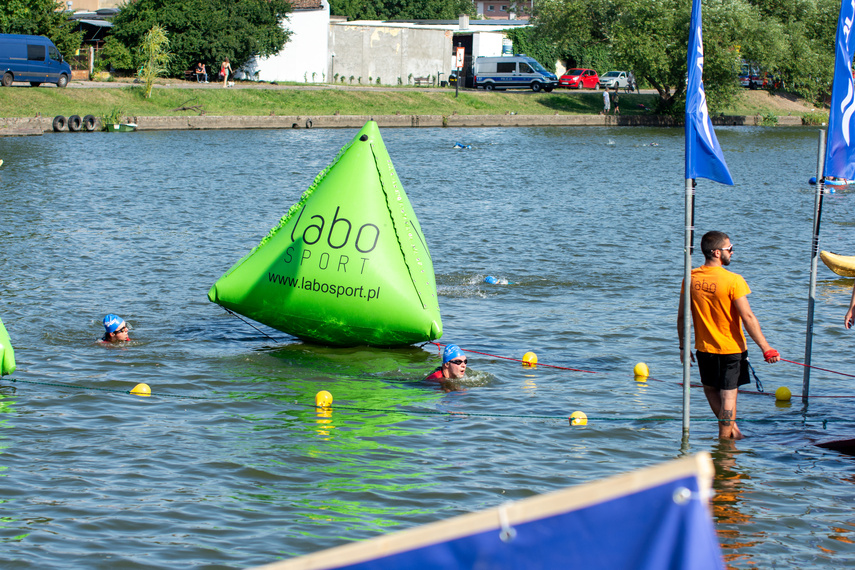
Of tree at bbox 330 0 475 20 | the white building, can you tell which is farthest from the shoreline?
tree at bbox 330 0 475 20

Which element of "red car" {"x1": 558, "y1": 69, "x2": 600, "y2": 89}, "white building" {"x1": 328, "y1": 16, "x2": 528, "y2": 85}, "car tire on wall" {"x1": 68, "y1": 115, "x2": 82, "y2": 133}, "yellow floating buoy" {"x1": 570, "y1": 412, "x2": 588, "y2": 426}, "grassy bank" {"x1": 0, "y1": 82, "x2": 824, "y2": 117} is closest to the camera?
"yellow floating buoy" {"x1": 570, "y1": 412, "x2": 588, "y2": 426}

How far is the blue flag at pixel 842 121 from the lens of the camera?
867 centimetres

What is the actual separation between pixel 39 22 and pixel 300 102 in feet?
46.9

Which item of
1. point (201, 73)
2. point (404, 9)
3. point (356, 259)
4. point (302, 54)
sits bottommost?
point (356, 259)

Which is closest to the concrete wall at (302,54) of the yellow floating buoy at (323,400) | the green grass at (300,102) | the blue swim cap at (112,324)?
the green grass at (300,102)

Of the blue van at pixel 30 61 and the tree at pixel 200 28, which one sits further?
the tree at pixel 200 28

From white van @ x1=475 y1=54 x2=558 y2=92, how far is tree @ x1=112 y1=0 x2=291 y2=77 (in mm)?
14678

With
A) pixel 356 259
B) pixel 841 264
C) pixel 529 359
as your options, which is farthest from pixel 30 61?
pixel 529 359

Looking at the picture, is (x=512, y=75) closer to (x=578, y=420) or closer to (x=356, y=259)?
(x=356, y=259)

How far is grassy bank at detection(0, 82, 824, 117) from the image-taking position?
139 ft

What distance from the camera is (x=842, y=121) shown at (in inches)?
344

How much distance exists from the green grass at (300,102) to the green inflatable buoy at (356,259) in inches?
1288

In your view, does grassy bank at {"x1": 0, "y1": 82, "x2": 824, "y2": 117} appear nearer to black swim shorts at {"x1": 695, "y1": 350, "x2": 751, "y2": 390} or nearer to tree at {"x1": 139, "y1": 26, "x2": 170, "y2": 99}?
tree at {"x1": 139, "y1": 26, "x2": 170, "y2": 99}

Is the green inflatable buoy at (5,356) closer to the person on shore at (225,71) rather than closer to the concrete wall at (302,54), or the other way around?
the person on shore at (225,71)
